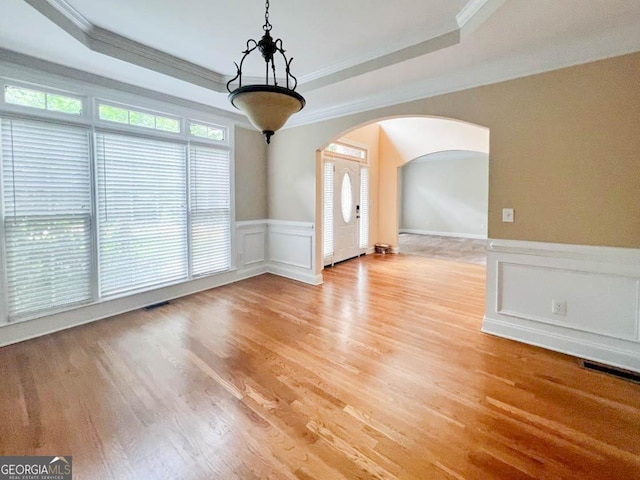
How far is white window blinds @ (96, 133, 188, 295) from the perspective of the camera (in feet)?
11.3

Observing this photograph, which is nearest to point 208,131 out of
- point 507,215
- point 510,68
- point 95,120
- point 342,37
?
point 95,120

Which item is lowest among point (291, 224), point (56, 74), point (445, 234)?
point (445, 234)

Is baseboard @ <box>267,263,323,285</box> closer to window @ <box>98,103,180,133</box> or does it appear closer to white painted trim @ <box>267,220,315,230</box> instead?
white painted trim @ <box>267,220,315,230</box>

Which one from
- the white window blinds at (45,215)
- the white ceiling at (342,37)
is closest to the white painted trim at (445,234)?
the white ceiling at (342,37)

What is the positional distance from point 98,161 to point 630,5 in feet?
16.1

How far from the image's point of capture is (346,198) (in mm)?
6695

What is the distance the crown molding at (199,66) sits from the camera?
2.30 meters

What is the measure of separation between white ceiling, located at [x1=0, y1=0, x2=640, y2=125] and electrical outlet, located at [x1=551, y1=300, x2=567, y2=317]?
2.14 meters

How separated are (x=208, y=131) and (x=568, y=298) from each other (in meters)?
4.89

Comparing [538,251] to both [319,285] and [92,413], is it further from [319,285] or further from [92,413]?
[92,413]

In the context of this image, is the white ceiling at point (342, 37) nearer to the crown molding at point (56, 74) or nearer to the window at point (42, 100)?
the crown molding at point (56, 74)

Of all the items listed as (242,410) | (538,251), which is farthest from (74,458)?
(538,251)

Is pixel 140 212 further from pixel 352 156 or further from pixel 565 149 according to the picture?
pixel 565 149

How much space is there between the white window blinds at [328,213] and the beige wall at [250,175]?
4.26ft
